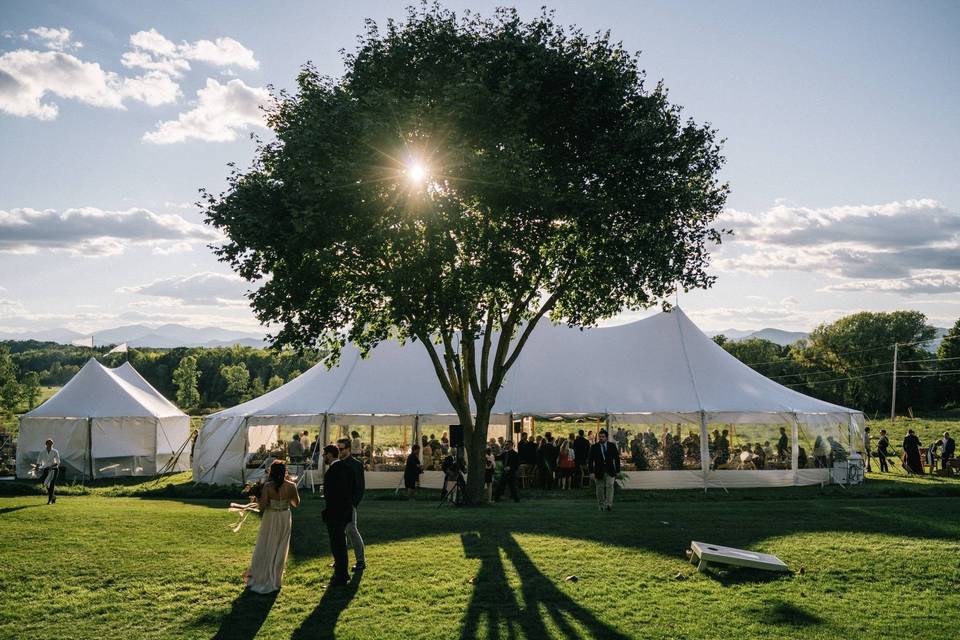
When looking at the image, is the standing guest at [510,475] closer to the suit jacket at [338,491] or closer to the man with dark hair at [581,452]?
the man with dark hair at [581,452]

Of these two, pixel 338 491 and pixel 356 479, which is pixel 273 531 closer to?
pixel 338 491

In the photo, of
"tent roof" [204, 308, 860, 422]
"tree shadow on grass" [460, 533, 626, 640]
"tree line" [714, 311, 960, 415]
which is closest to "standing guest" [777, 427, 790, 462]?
"tent roof" [204, 308, 860, 422]

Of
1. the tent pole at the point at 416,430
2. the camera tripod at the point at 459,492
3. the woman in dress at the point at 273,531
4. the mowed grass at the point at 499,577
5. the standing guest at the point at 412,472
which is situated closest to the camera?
the mowed grass at the point at 499,577

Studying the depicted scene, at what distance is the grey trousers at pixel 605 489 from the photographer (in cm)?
1411

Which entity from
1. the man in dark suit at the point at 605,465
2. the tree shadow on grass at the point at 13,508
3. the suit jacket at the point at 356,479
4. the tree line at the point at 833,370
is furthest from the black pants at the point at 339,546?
the tree line at the point at 833,370

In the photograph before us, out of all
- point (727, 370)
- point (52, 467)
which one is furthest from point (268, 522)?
point (727, 370)

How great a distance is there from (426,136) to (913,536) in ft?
32.9

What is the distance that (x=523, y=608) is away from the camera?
25.6ft

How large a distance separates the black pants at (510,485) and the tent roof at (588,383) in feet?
10.8

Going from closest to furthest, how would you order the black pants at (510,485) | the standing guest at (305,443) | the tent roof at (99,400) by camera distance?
1. the black pants at (510,485)
2. the standing guest at (305,443)
3. the tent roof at (99,400)

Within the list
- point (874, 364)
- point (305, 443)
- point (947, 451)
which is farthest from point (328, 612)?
point (874, 364)

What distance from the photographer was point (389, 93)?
40.7 ft

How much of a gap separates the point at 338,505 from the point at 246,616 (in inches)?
60.7

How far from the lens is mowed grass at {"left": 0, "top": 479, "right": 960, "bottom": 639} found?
24.1 feet
